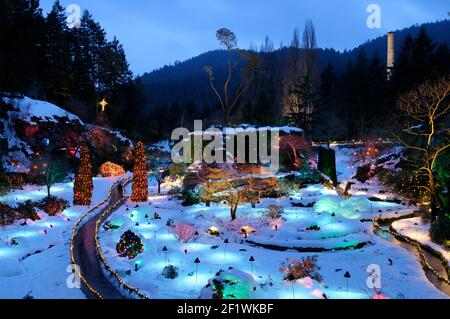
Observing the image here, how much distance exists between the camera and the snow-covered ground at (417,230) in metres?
20.0

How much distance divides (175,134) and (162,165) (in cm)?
1133

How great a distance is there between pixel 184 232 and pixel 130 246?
3271mm

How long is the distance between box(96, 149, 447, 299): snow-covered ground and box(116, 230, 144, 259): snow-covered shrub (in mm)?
403

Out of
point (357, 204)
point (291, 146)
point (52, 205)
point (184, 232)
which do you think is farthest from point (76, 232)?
point (291, 146)

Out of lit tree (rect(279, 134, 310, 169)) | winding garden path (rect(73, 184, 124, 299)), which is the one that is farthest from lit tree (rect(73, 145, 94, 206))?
lit tree (rect(279, 134, 310, 169))

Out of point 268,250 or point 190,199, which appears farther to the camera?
point 190,199

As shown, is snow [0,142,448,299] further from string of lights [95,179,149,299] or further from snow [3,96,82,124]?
snow [3,96,82,124]

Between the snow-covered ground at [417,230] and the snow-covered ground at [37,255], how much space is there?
1685cm

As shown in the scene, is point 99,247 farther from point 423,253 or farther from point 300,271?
point 423,253

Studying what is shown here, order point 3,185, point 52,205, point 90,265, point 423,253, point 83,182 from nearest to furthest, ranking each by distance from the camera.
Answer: point 90,265, point 423,253, point 3,185, point 52,205, point 83,182

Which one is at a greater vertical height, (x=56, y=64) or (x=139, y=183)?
(x=56, y=64)

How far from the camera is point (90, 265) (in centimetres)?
1714

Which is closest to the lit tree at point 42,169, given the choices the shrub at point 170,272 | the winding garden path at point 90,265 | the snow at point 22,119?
the snow at point 22,119
